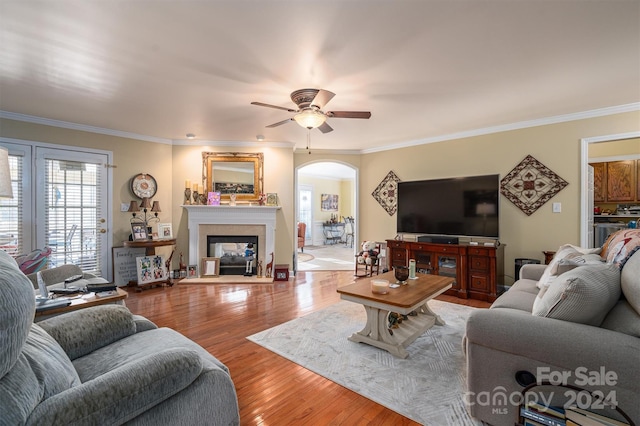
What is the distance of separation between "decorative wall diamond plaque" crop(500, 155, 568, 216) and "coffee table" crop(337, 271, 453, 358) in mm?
2217

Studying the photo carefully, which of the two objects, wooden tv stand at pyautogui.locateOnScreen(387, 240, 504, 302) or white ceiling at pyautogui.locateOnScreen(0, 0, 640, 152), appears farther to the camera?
wooden tv stand at pyautogui.locateOnScreen(387, 240, 504, 302)

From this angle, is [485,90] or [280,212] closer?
[485,90]

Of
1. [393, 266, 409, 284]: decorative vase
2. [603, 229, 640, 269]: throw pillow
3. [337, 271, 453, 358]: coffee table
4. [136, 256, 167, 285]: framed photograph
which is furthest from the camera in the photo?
[136, 256, 167, 285]: framed photograph

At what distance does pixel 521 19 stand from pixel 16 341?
116 inches

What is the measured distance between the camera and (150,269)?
4555 millimetres

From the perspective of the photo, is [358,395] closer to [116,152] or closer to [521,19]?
[521,19]

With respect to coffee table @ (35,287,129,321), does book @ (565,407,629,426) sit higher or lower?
lower

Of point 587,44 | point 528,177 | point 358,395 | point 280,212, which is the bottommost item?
point 358,395

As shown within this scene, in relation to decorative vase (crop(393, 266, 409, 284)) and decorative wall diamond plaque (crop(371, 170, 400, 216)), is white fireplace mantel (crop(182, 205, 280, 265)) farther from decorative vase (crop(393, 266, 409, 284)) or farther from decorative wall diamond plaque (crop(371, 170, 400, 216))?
decorative vase (crop(393, 266, 409, 284))

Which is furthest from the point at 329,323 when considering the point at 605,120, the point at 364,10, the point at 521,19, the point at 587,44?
the point at 605,120

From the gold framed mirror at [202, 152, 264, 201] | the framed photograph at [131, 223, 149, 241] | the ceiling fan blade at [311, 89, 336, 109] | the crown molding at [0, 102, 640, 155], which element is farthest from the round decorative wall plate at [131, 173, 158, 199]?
the ceiling fan blade at [311, 89, 336, 109]

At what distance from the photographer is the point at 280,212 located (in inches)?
211

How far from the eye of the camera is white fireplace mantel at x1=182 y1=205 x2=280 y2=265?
16.8 ft

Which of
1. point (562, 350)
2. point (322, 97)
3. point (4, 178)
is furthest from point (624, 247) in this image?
point (4, 178)
